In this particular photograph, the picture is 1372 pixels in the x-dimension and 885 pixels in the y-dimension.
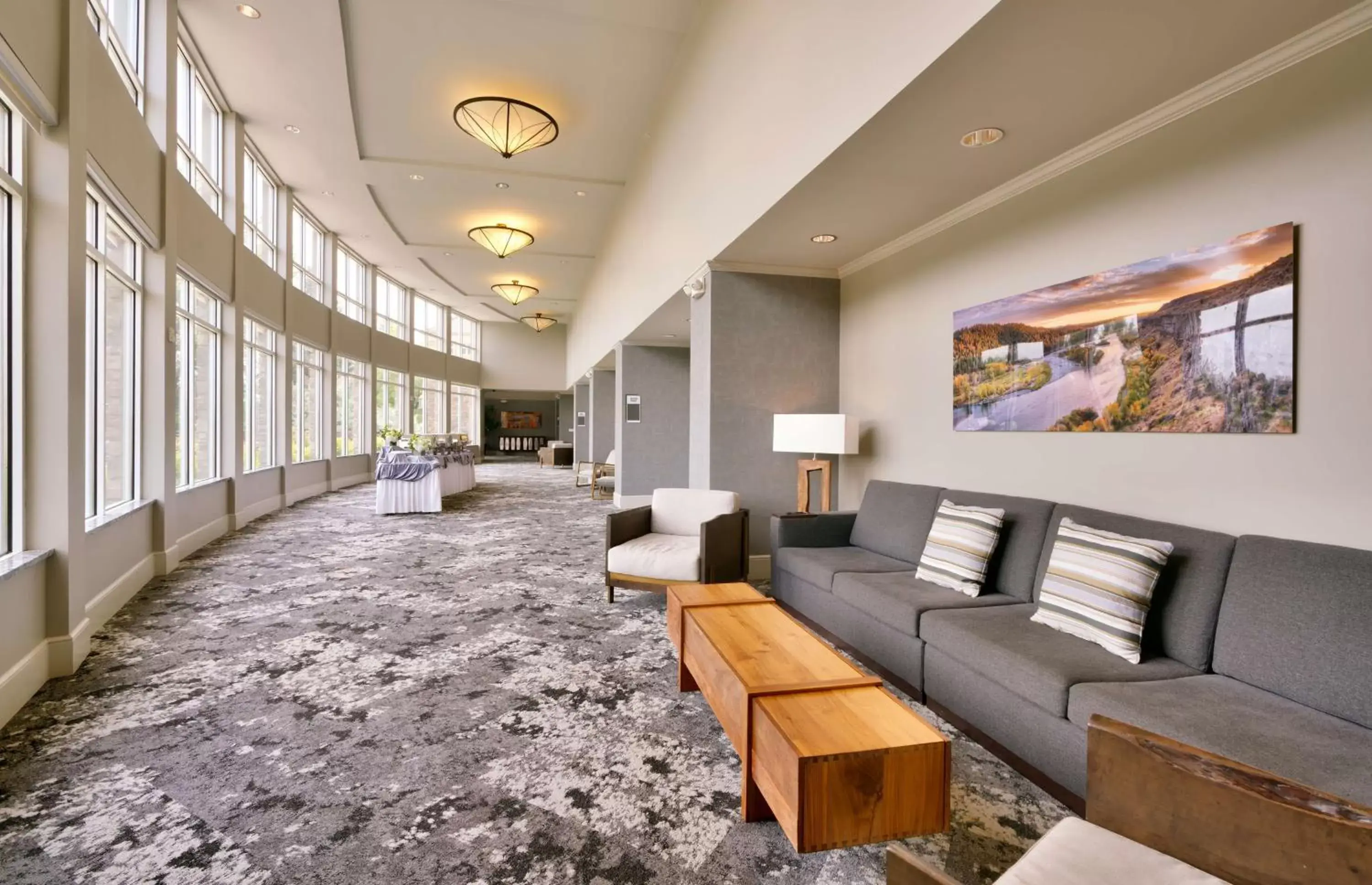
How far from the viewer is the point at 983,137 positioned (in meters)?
3.02

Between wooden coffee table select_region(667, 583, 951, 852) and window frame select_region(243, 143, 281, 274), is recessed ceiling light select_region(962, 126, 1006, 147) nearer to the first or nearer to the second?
wooden coffee table select_region(667, 583, 951, 852)

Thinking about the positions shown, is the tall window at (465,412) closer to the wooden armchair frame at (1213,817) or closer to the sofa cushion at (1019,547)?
the sofa cushion at (1019,547)

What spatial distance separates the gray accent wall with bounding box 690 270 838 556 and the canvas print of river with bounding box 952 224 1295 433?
1688mm

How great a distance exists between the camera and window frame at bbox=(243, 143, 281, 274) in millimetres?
8195

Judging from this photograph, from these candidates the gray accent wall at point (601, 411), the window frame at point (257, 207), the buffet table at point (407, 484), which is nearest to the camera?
the window frame at point (257, 207)

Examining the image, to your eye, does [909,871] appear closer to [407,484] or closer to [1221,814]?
[1221,814]

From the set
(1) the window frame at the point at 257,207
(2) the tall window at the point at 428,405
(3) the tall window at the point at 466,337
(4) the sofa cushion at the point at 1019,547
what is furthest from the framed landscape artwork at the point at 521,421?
(4) the sofa cushion at the point at 1019,547

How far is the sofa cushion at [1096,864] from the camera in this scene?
1.15 m

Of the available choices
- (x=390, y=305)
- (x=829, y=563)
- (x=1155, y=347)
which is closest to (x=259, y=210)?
(x=390, y=305)

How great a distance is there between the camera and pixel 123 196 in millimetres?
4402

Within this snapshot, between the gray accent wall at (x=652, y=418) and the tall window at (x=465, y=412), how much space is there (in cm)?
1039

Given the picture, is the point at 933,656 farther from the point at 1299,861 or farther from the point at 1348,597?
the point at 1299,861

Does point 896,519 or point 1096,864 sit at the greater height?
point 896,519

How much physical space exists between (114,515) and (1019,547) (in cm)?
594
